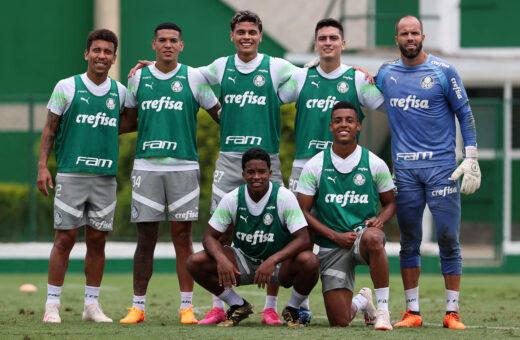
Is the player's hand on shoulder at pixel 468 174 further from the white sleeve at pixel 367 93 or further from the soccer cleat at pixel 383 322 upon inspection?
the soccer cleat at pixel 383 322

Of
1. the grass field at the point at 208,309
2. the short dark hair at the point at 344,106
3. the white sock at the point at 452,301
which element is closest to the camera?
the grass field at the point at 208,309

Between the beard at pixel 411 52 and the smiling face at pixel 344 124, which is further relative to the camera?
the beard at pixel 411 52

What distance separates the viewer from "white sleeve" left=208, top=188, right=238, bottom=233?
776cm

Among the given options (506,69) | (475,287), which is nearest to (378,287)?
(475,287)

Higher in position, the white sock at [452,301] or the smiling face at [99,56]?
the smiling face at [99,56]

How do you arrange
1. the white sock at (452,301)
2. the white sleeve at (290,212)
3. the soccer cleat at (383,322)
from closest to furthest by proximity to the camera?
the soccer cleat at (383,322)
the white sleeve at (290,212)
the white sock at (452,301)

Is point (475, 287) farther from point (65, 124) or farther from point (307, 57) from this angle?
point (65, 124)

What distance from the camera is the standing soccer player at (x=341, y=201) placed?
777cm

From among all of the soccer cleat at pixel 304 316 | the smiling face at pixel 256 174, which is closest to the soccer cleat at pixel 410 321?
the soccer cleat at pixel 304 316

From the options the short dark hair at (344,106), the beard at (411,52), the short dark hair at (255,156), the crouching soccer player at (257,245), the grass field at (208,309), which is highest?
the beard at (411,52)

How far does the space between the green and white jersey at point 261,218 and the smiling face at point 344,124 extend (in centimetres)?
60

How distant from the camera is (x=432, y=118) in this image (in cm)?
798

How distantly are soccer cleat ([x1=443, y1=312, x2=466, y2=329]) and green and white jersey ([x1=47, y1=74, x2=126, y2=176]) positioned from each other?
306 cm

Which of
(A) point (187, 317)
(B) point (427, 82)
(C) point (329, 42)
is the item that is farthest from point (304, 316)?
(C) point (329, 42)
